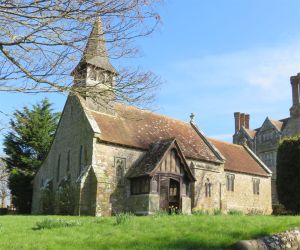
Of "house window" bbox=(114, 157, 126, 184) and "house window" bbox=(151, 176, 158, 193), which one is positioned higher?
"house window" bbox=(114, 157, 126, 184)

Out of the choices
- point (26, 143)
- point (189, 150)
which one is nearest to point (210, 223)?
point (189, 150)

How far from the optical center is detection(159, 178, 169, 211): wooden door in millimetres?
25266

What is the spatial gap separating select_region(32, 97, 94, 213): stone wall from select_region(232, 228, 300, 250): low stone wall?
1603 centimetres

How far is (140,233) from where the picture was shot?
11477mm

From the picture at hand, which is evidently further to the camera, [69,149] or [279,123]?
[279,123]

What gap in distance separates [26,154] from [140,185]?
56.9ft

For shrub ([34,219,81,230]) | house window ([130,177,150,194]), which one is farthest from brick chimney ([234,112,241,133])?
shrub ([34,219,81,230])

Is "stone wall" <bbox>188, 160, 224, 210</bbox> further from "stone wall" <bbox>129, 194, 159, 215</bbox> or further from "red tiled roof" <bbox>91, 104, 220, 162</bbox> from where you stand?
"stone wall" <bbox>129, 194, 159, 215</bbox>

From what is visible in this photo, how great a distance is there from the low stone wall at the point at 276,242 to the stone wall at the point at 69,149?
16027mm

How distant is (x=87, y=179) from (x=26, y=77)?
17629 millimetres

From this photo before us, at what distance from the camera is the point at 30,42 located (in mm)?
6930

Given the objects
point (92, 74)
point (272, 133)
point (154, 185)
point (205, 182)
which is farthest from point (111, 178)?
point (272, 133)

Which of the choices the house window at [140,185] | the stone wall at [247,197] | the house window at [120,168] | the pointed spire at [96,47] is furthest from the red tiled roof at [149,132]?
the pointed spire at [96,47]

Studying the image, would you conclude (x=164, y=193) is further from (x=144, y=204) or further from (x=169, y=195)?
(x=144, y=204)
